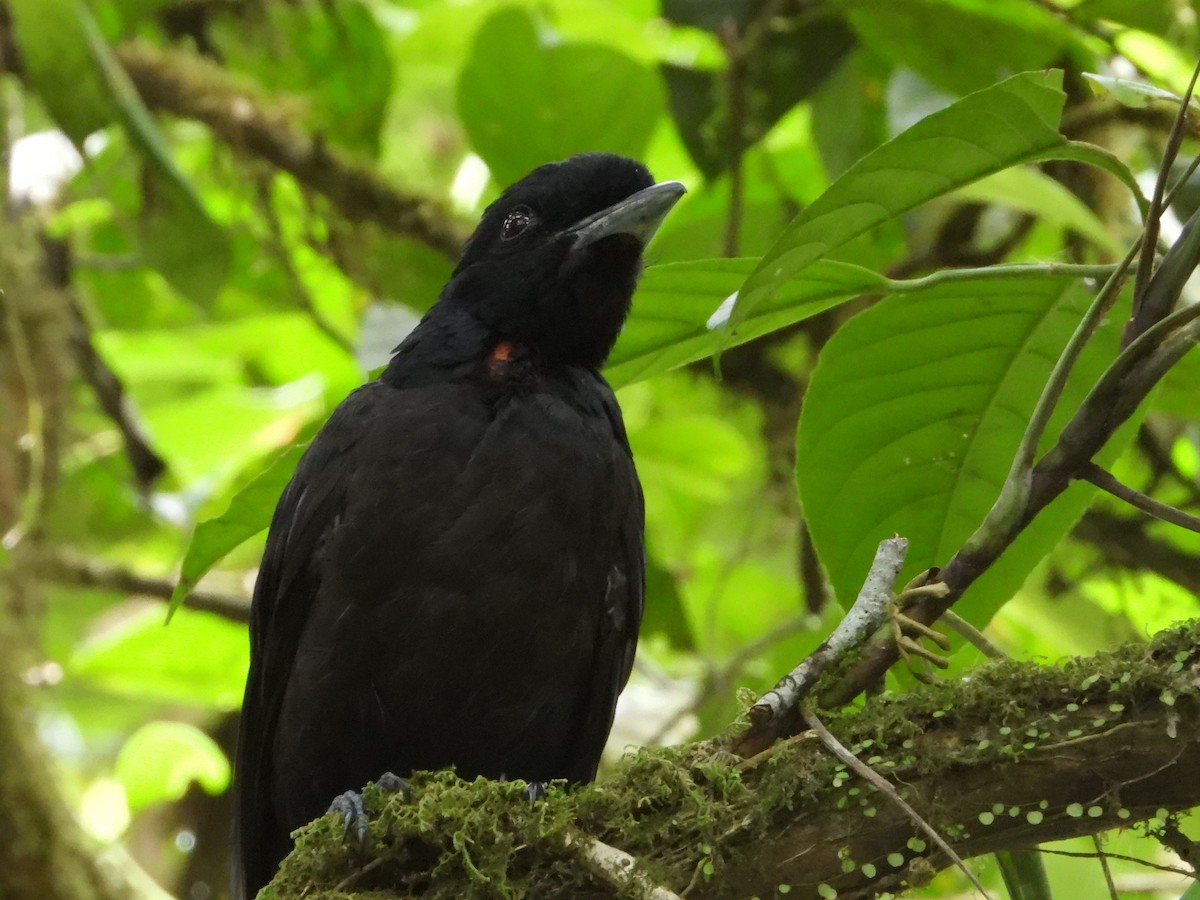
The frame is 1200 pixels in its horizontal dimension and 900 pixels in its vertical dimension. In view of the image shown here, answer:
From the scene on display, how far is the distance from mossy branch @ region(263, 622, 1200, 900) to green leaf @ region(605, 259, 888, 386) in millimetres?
627

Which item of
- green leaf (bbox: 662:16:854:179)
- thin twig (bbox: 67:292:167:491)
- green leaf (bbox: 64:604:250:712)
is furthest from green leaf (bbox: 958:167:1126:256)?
green leaf (bbox: 64:604:250:712)

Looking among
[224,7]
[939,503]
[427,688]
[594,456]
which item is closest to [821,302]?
[939,503]

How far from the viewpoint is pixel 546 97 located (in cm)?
402

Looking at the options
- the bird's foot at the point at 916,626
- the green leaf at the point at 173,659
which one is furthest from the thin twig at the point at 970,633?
the green leaf at the point at 173,659

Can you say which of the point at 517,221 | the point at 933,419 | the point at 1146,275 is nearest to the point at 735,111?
the point at 517,221

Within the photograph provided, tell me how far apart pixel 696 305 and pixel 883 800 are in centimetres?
90

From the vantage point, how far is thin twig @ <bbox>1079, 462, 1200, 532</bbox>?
5.56ft

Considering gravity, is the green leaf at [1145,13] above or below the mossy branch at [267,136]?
below

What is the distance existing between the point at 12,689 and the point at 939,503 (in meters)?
2.91

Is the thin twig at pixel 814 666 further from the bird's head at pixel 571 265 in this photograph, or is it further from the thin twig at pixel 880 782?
the bird's head at pixel 571 265

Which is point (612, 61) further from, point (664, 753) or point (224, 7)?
point (664, 753)

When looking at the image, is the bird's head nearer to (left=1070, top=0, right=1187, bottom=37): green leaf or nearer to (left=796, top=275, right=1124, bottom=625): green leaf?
(left=796, top=275, right=1124, bottom=625): green leaf

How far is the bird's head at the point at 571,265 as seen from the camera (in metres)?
2.97

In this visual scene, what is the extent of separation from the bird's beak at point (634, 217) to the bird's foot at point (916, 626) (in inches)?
45.2
